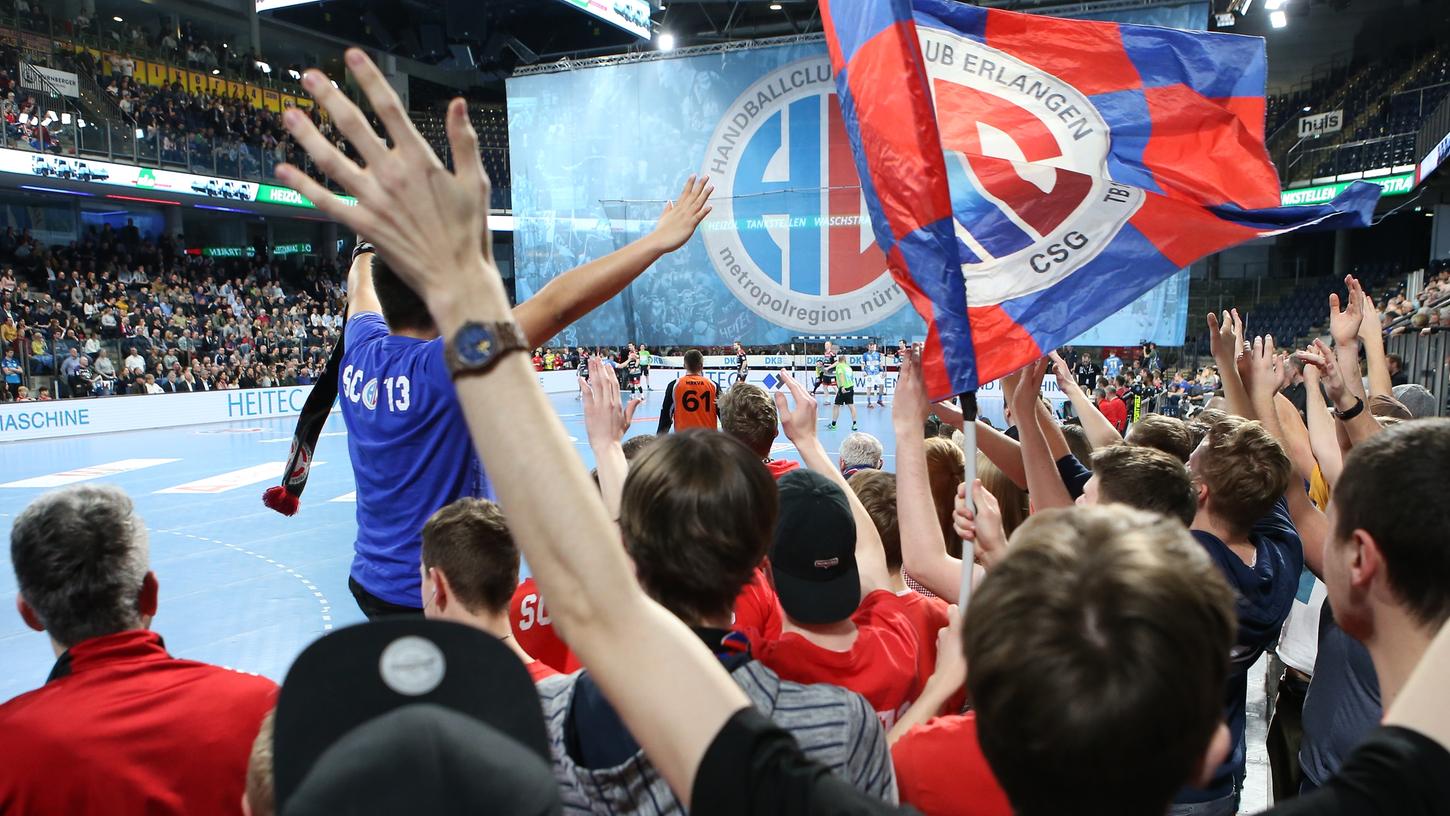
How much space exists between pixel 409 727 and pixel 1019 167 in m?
3.27

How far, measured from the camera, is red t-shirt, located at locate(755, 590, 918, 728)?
191 cm

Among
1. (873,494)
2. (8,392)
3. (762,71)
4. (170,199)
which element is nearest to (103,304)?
(170,199)

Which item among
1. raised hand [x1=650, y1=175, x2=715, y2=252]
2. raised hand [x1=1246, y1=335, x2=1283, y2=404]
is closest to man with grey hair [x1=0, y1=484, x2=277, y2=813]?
raised hand [x1=650, y1=175, x2=715, y2=252]

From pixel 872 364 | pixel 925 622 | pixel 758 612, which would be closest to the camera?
pixel 925 622

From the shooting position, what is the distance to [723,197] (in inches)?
422

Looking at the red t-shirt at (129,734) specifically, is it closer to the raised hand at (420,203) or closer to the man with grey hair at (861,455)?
the raised hand at (420,203)

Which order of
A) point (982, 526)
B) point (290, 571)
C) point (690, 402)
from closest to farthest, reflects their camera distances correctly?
point (982, 526)
point (690, 402)
point (290, 571)

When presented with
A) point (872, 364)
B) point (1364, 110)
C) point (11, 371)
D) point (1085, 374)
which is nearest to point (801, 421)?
point (11, 371)

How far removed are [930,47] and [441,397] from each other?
2281mm

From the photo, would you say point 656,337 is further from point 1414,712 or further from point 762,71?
point 1414,712

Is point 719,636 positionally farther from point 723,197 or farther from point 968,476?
point 723,197

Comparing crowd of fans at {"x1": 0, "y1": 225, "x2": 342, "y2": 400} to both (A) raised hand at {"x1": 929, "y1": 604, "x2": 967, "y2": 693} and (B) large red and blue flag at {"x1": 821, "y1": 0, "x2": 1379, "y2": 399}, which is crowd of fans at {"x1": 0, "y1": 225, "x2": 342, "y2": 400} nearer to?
(B) large red and blue flag at {"x1": 821, "y1": 0, "x2": 1379, "y2": 399}

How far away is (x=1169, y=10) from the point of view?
9.78 metres

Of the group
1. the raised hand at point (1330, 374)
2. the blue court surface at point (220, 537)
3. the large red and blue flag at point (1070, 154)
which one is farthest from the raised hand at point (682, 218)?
the raised hand at point (1330, 374)
